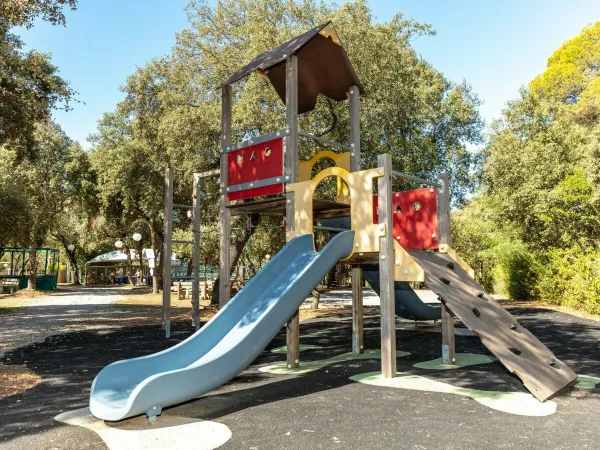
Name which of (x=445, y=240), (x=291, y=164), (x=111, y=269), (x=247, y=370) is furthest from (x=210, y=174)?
(x=111, y=269)

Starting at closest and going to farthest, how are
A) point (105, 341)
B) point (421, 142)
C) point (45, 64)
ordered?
point (105, 341), point (45, 64), point (421, 142)

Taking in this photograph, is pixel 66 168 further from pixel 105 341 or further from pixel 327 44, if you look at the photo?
pixel 327 44

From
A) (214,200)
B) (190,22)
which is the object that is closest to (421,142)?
(214,200)

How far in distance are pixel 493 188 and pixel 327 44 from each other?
44.1 feet

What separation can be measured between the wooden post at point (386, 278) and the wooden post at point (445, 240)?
122 cm

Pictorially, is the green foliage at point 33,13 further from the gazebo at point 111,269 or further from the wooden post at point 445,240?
the gazebo at point 111,269

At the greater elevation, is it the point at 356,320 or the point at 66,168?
the point at 66,168

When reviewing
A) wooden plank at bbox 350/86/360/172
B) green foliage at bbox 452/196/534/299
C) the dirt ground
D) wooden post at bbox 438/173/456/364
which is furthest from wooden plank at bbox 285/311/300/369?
green foliage at bbox 452/196/534/299

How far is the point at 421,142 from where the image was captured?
15.1 meters

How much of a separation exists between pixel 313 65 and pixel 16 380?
6270 millimetres

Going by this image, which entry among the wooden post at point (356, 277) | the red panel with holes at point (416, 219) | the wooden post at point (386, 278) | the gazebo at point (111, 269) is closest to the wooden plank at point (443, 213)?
the red panel with holes at point (416, 219)

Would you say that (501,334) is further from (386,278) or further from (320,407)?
(320,407)

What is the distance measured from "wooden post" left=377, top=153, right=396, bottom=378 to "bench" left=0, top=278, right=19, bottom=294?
26.2m

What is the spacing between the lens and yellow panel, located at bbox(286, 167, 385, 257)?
239 inches
